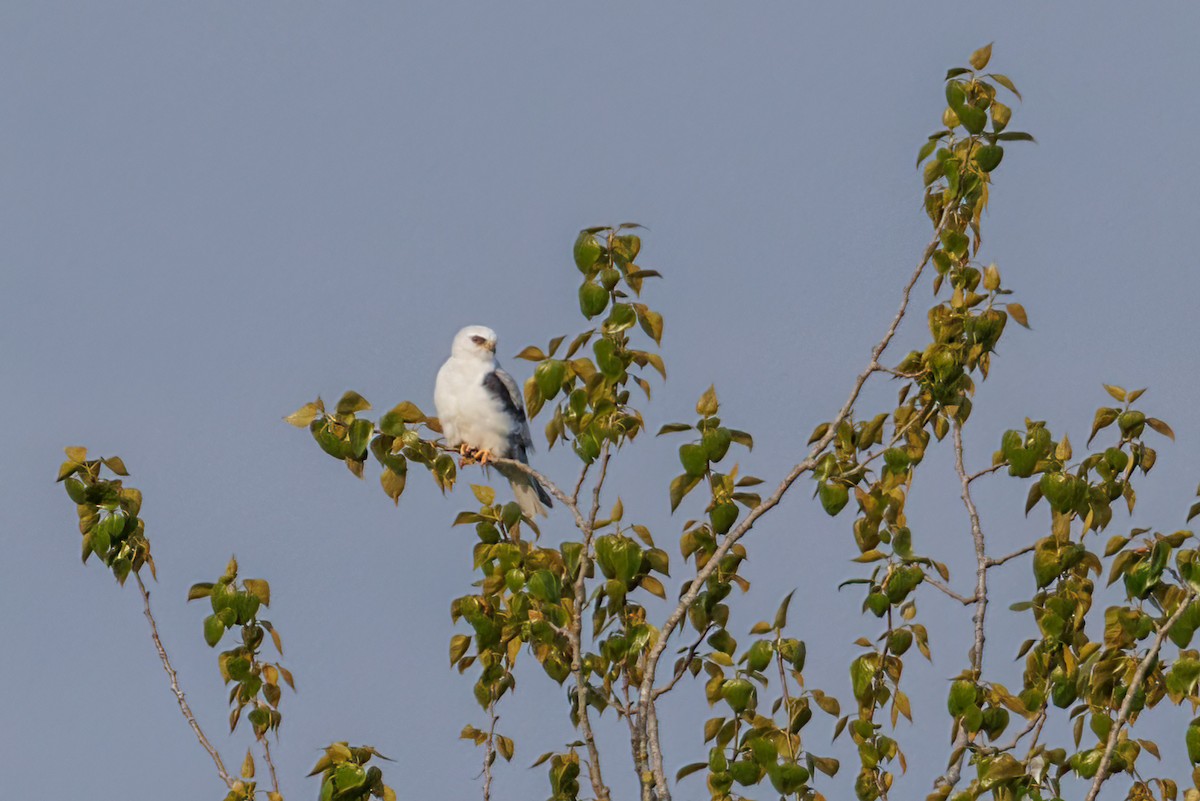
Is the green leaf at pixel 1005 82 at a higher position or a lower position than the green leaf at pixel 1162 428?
higher

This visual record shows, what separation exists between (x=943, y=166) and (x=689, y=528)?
2293mm

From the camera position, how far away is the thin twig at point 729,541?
7992 millimetres

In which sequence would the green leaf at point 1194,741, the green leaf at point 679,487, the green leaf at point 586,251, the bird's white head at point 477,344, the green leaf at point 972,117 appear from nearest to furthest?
the green leaf at point 1194,741 → the green leaf at point 586,251 → the green leaf at point 679,487 → the green leaf at point 972,117 → the bird's white head at point 477,344

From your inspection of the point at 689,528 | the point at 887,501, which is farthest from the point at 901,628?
the point at 689,528

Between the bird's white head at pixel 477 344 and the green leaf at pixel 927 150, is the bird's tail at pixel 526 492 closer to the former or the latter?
the bird's white head at pixel 477 344

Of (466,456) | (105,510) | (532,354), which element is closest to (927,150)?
(532,354)

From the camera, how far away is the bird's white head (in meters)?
15.6

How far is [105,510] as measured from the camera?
325 inches

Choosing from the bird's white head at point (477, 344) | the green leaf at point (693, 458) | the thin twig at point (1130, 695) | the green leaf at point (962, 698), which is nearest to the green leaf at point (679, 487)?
the green leaf at point (693, 458)

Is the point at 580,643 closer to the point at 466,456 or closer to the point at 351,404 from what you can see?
the point at 351,404

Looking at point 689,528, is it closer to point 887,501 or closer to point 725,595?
point 725,595

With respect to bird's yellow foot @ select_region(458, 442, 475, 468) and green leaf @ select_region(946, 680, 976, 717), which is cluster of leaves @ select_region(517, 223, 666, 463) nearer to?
green leaf @ select_region(946, 680, 976, 717)

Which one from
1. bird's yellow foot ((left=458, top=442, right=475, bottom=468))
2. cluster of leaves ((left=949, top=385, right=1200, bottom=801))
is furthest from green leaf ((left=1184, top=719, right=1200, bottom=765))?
bird's yellow foot ((left=458, top=442, right=475, bottom=468))

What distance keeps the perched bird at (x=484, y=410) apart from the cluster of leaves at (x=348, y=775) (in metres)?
6.87
